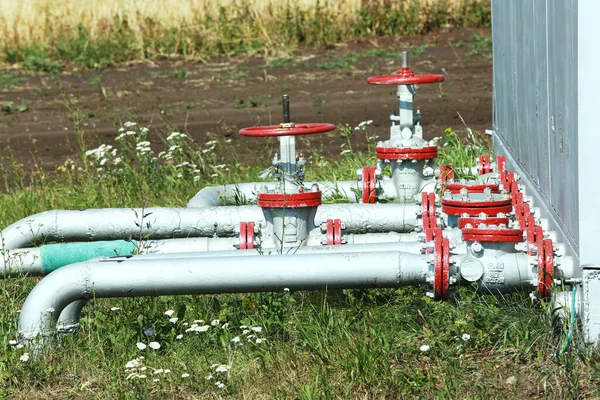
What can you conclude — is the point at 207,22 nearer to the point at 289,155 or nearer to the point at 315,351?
the point at 289,155

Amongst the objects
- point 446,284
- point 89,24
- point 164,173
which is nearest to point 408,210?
point 446,284

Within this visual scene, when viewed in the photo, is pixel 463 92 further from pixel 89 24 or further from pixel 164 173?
pixel 89 24

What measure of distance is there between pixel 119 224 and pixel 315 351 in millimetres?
1699

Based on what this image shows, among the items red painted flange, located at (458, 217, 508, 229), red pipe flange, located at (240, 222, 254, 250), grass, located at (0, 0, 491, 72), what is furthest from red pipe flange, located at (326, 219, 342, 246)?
grass, located at (0, 0, 491, 72)

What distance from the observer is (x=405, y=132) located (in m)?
5.74

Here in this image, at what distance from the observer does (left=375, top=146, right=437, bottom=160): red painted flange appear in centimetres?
560

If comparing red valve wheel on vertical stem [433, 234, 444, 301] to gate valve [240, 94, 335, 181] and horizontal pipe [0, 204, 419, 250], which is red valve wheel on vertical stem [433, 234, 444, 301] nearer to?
gate valve [240, 94, 335, 181]

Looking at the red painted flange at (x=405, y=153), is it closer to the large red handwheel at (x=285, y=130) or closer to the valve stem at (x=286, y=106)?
the large red handwheel at (x=285, y=130)

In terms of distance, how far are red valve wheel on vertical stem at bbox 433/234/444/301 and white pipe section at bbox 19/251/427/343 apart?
0.20ft

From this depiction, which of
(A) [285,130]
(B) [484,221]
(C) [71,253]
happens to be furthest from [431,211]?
(C) [71,253]

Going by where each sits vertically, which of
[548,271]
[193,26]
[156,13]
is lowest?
[548,271]

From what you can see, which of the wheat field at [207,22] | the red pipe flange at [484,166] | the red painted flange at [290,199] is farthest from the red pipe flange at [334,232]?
the wheat field at [207,22]

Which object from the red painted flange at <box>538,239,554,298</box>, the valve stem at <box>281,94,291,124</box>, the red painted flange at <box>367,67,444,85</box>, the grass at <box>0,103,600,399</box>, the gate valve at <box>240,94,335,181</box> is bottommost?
the grass at <box>0,103,600,399</box>

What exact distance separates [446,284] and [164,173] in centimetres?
398
